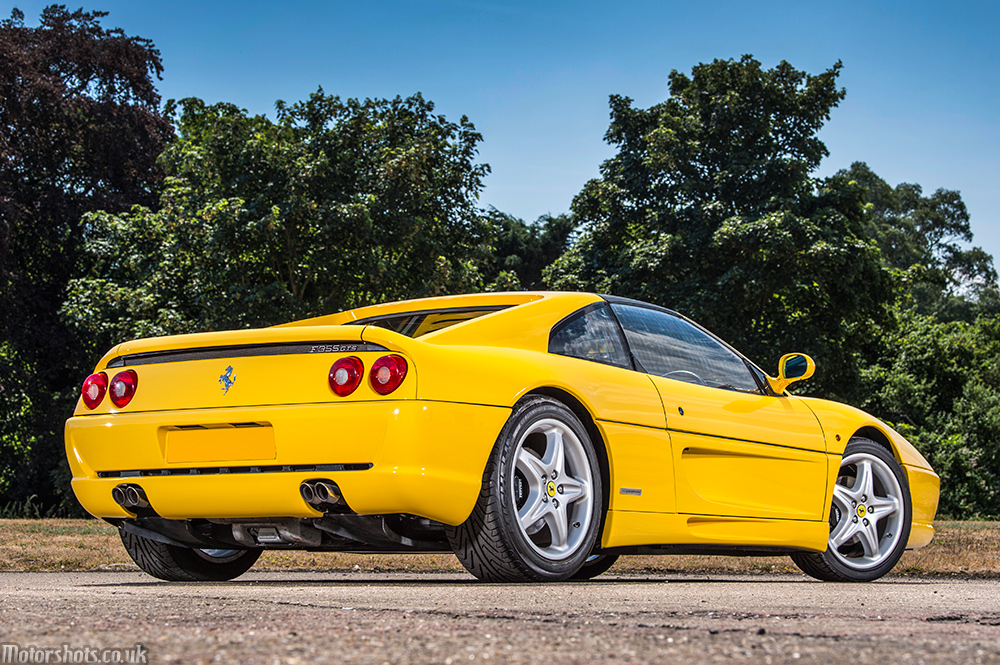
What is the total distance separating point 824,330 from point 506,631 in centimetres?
2480

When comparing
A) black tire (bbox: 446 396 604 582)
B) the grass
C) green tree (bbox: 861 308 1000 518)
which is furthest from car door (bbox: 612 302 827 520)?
green tree (bbox: 861 308 1000 518)

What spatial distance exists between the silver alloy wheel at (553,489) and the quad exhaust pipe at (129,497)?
Result: 1.69m

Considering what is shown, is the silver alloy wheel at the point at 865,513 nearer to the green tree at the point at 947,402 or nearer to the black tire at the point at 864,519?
the black tire at the point at 864,519

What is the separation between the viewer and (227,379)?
4617mm

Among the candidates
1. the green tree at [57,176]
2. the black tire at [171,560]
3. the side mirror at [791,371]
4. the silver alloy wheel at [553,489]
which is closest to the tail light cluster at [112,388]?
the black tire at [171,560]

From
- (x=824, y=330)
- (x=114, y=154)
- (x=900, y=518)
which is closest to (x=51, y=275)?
(x=114, y=154)

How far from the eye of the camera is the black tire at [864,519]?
632 cm

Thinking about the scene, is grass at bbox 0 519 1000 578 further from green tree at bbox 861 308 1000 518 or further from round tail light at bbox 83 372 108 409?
green tree at bbox 861 308 1000 518

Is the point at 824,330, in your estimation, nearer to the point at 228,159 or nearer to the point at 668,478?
the point at 228,159

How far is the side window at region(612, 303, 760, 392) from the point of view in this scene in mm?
5574

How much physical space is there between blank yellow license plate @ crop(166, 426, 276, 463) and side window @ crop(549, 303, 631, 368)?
142 centimetres

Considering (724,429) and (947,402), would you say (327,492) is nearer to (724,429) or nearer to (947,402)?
(724,429)

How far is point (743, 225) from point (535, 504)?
827 inches

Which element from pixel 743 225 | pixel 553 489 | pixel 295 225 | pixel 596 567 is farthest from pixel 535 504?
pixel 743 225
